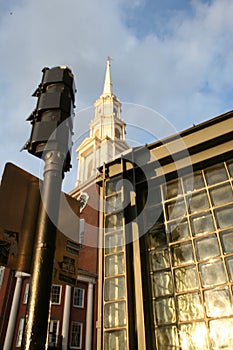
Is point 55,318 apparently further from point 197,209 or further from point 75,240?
point 75,240

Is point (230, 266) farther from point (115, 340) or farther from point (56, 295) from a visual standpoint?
point (56, 295)

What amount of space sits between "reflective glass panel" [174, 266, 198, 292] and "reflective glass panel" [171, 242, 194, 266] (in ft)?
0.56

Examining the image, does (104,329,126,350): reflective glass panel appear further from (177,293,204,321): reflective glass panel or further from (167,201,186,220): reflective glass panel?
(167,201,186,220): reflective glass panel

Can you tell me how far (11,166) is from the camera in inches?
120

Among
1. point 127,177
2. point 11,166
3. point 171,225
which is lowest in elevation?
point 11,166

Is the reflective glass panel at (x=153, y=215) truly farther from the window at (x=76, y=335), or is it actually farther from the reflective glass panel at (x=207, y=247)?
the window at (x=76, y=335)

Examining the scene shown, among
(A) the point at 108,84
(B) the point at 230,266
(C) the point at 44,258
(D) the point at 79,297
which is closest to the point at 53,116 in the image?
(C) the point at 44,258

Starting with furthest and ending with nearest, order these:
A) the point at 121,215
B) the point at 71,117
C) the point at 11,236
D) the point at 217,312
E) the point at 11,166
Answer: the point at 121,215 < the point at 217,312 < the point at 71,117 < the point at 11,166 < the point at 11,236

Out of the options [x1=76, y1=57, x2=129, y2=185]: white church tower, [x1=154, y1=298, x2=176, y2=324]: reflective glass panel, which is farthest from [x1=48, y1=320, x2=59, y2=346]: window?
[x1=154, y1=298, x2=176, y2=324]: reflective glass panel

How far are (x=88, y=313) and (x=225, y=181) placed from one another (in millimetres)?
27249

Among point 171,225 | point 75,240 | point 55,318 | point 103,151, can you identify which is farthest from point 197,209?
point 103,151

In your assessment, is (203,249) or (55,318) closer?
(203,249)

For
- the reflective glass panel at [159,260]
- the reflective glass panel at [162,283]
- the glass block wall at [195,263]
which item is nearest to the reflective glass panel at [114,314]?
the glass block wall at [195,263]

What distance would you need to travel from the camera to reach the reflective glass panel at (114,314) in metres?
6.66
